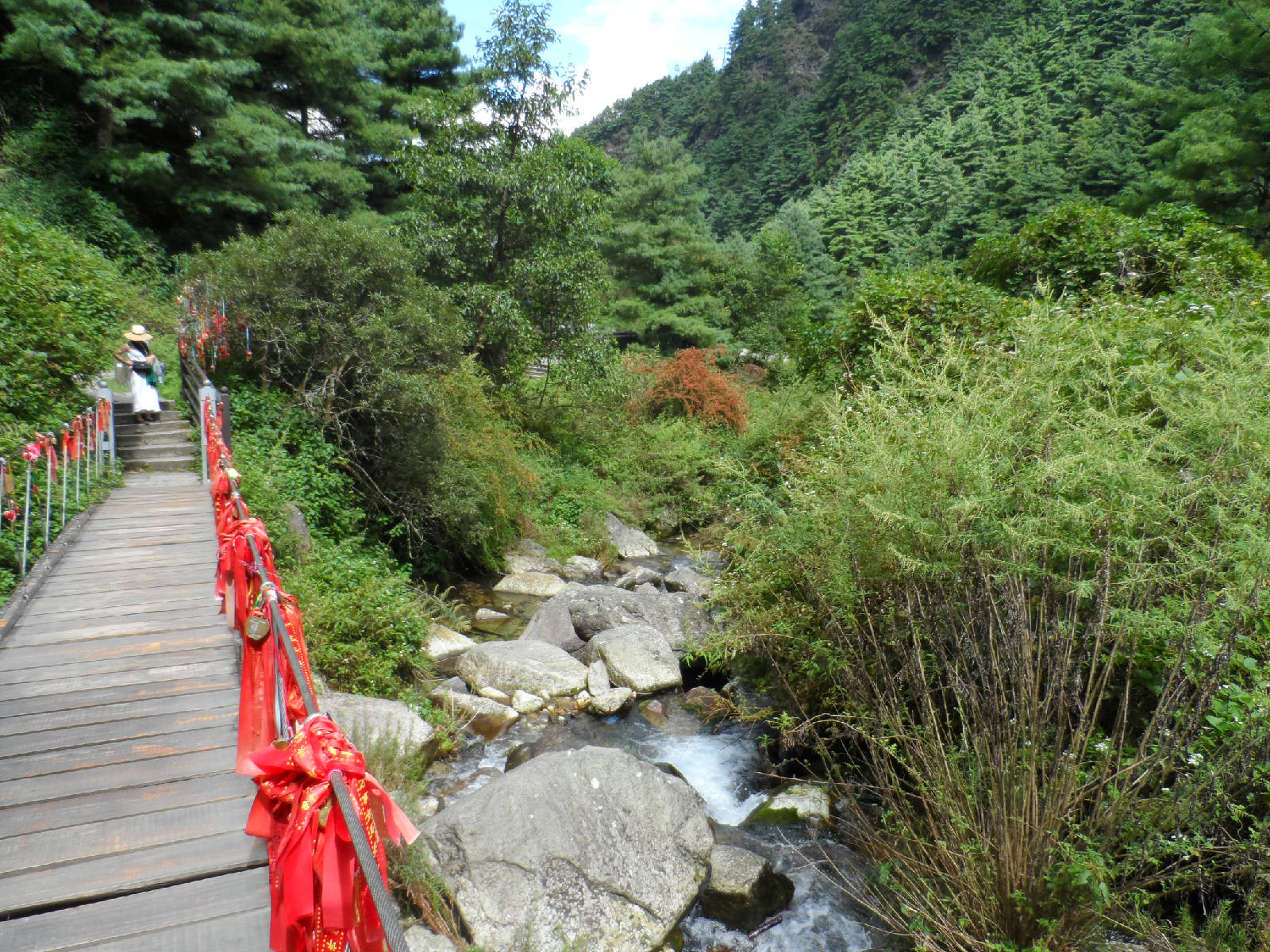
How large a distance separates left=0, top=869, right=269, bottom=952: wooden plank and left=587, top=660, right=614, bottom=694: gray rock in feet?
19.1

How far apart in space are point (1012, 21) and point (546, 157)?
228ft

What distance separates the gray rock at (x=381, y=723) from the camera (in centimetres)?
614

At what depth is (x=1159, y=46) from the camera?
68.8ft

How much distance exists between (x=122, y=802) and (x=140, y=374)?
26.9 ft

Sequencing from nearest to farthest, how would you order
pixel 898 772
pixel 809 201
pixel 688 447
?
pixel 898 772, pixel 688 447, pixel 809 201

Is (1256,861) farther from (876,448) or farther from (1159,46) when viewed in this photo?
(1159,46)

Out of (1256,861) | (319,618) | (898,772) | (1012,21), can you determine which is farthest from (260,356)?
(1012,21)

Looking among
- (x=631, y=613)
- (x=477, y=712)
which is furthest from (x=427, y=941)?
(x=631, y=613)

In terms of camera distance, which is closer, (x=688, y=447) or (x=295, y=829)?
(x=295, y=829)

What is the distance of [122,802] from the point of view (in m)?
3.64

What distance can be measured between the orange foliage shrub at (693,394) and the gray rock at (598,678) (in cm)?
1085

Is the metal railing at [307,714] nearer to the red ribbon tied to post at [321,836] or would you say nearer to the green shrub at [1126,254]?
the red ribbon tied to post at [321,836]

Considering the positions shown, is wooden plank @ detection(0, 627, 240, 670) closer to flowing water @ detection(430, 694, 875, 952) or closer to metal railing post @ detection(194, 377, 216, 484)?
flowing water @ detection(430, 694, 875, 952)

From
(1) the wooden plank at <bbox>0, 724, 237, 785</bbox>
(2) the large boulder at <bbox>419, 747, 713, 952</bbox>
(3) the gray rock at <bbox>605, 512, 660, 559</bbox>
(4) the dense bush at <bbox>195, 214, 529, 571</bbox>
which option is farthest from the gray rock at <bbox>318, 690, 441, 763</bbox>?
(3) the gray rock at <bbox>605, 512, 660, 559</bbox>
